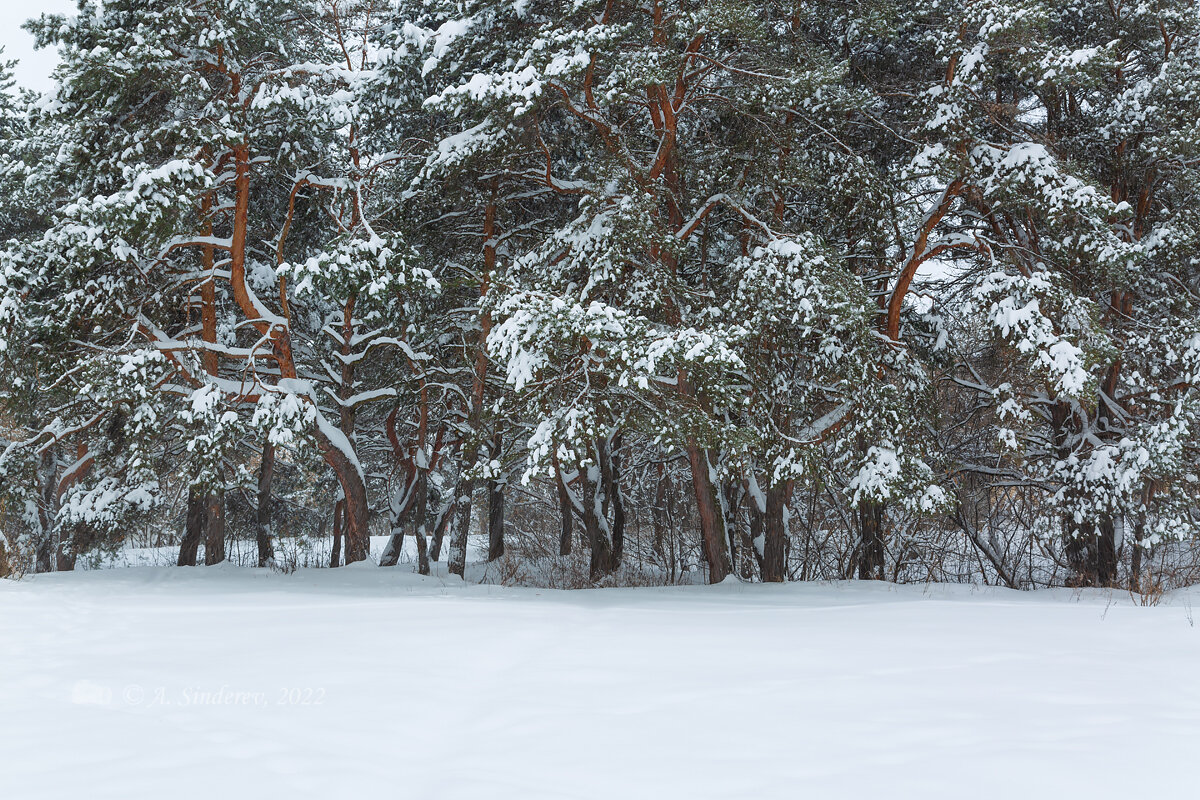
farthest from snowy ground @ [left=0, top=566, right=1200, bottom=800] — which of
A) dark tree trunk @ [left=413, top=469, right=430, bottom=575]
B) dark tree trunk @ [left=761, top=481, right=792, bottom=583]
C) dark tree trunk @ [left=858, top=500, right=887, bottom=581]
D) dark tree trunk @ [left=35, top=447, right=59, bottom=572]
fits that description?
dark tree trunk @ [left=35, top=447, right=59, bottom=572]

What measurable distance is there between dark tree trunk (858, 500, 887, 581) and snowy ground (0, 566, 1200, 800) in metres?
5.36

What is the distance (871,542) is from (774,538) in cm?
185

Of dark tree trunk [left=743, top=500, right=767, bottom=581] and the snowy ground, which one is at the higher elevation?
dark tree trunk [left=743, top=500, right=767, bottom=581]

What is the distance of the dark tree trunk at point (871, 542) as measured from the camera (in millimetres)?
12242

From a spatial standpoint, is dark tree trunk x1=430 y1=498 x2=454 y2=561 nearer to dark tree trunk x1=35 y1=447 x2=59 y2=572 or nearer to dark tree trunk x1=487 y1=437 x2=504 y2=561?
dark tree trunk x1=487 y1=437 x2=504 y2=561

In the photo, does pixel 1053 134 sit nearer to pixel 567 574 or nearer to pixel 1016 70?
pixel 1016 70

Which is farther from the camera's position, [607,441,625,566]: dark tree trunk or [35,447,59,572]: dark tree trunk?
[35,447,59,572]: dark tree trunk

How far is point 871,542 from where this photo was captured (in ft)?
41.8

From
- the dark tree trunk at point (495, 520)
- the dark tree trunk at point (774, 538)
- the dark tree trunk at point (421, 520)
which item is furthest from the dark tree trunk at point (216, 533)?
the dark tree trunk at point (774, 538)

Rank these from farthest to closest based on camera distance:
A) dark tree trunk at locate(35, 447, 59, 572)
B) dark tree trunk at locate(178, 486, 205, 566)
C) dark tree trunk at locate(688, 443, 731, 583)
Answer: dark tree trunk at locate(35, 447, 59, 572), dark tree trunk at locate(178, 486, 205, 566), dark tree trunk at locate(688, 443, 731, 583)

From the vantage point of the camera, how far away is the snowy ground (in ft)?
10.1

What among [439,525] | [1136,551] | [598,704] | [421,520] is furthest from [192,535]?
[1136,551]

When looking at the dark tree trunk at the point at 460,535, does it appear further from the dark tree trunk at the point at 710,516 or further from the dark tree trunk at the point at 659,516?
the dark tree trunk at the point at 710,516

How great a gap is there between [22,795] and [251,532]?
20.9 m
